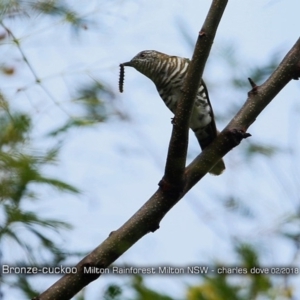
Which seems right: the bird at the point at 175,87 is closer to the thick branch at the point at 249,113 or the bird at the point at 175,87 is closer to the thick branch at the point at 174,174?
the thick branch at the point at 249,113

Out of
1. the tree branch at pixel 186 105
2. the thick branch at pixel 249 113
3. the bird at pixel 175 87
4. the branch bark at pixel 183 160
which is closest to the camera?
the branch bark at pixel 183 160

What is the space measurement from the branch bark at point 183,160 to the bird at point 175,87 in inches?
54.4

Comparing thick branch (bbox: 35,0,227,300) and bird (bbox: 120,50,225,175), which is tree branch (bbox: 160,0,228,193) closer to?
thick branch (bbox: 35,0,227,300)

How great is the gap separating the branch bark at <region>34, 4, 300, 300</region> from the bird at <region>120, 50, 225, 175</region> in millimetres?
1382

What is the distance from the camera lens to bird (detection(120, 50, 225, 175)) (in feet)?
14.1

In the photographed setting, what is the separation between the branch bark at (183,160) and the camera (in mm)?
2381

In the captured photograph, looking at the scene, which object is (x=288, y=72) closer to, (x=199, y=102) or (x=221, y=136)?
(x=221, y=136)

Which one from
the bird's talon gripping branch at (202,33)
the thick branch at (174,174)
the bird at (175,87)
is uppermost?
the bird at (175,87)

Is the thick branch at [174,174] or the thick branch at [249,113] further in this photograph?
the thick branch at [249,113]

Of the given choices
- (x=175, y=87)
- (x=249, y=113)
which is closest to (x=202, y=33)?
(x=249, y=113)

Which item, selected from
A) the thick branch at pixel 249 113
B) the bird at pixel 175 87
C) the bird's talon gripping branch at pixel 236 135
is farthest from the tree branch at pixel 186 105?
Result: the bird at pixel 175 87

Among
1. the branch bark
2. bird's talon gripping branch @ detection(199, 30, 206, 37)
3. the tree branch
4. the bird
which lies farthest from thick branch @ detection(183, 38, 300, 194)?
the bird

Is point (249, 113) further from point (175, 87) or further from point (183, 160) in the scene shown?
point (175, 87)

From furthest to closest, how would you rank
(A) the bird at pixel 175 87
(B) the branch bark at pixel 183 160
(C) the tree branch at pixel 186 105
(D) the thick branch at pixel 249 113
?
(A) the bird at pixel 175 87, (D) the thick branch at pixel 249 113, (C) the tree branch at pixel 186 105, (B) the branch bark at pixel 183 160
